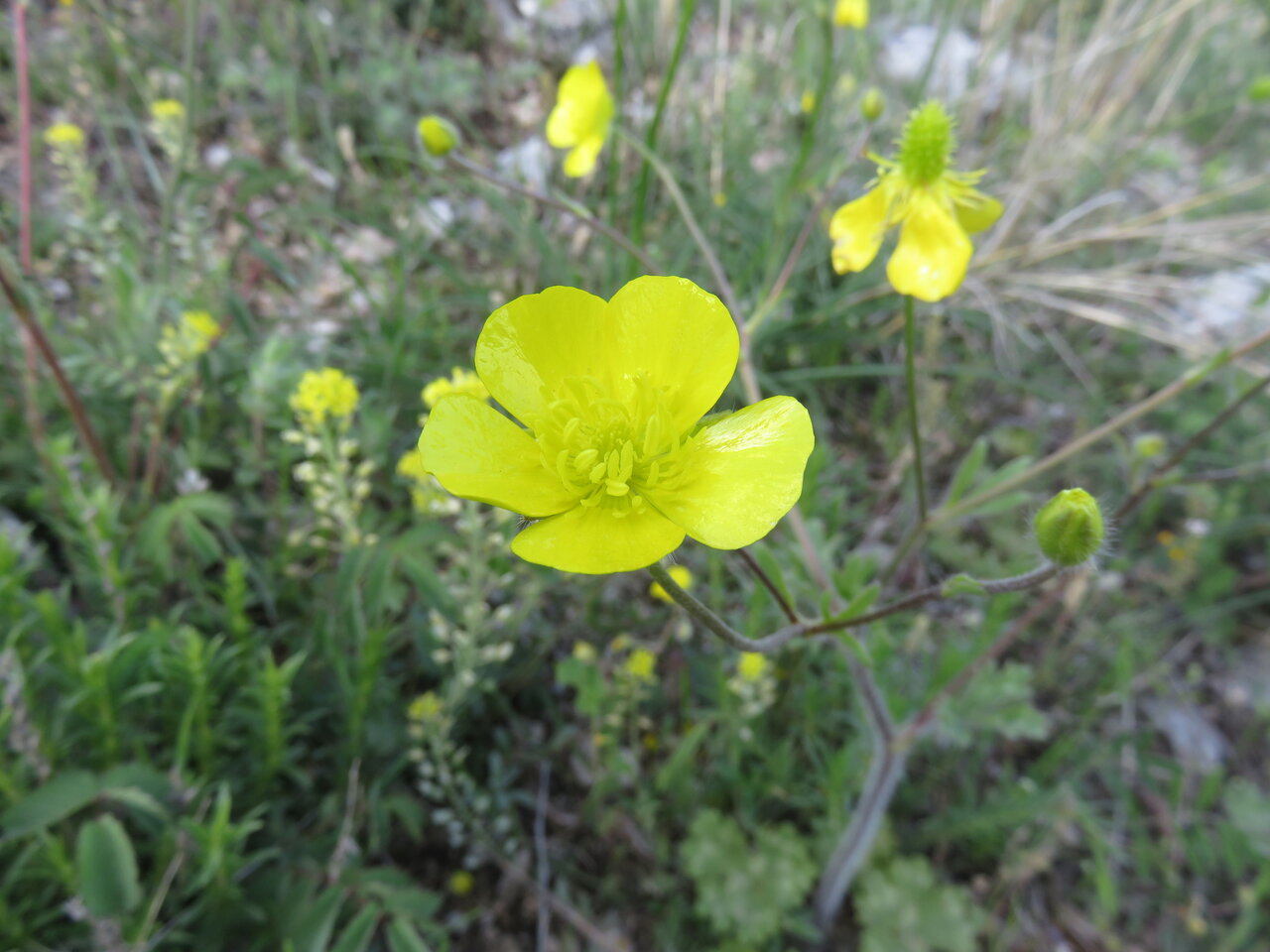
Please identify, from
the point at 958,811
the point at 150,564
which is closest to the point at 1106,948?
the point at 958,811

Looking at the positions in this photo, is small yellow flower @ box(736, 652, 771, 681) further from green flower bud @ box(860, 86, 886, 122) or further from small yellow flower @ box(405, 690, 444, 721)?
green flower bud @ box(860, 86, 886, 122)

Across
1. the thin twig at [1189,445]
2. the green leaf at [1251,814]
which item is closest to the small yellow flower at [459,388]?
the thin twig at [1189,445]

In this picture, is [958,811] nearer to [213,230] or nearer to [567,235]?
[567,235]

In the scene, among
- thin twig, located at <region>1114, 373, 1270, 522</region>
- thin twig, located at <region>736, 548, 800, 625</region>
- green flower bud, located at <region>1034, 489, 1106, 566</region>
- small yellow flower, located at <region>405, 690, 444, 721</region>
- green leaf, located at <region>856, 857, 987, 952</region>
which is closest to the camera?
green flower bud, located at <region>1034, 489, 1106, 566</region>

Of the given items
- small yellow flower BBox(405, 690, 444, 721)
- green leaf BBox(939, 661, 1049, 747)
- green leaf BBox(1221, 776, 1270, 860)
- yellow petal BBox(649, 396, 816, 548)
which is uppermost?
yellow petal BBox(649, 396, 816, 548)

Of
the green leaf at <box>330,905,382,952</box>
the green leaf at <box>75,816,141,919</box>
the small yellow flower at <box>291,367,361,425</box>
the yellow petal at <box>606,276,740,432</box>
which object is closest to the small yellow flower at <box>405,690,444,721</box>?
the green leaf at <box>330,905,382,952</box>

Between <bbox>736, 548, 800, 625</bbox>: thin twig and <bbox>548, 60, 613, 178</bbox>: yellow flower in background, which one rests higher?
<bbox>548, 60, 613, 178</bbox>: yellow flower in background

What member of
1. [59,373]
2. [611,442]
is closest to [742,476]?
[611,442]
